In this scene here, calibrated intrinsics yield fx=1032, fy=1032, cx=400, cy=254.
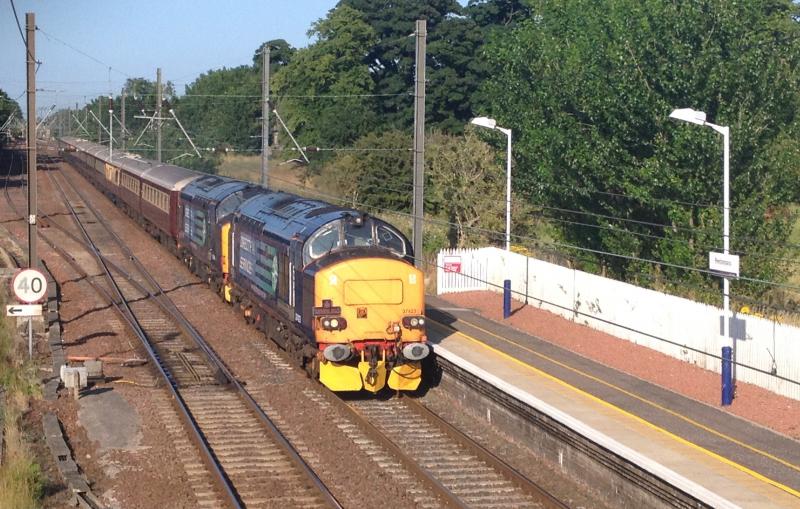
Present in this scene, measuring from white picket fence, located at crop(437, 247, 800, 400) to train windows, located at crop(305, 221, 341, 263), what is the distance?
19.2ft

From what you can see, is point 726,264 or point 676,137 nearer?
point 726,264

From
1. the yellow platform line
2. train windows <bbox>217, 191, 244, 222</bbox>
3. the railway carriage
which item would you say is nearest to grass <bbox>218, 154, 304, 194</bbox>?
the railway carriage

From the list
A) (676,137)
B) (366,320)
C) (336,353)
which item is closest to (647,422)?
(366,320)

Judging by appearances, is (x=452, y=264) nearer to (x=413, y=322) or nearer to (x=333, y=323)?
(x=413, y=322)

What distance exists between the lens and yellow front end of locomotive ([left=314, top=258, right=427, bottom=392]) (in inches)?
696

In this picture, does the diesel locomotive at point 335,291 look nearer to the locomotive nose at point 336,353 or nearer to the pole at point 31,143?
the locomotive nose at point 336,353

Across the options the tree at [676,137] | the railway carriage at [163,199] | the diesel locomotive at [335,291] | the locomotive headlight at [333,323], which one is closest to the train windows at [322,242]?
the diesel locomotive at [335,291]

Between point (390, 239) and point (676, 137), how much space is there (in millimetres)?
11428

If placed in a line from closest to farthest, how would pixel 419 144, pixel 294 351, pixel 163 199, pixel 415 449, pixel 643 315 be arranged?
1. pixel 415 449
2. pixel 294 351
3. pixel 643 315
4. pixel 419 144
5. pixel 163 199

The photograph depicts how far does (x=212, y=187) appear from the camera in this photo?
3166cm

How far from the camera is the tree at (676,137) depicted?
26984 millimetres

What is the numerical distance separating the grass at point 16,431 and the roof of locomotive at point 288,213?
5405mm

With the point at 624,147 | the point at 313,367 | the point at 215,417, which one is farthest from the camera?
the point at 624,147

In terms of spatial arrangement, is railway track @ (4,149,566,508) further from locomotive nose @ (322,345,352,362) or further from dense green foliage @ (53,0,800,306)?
dense green foliage @ (53,0,800,306)
